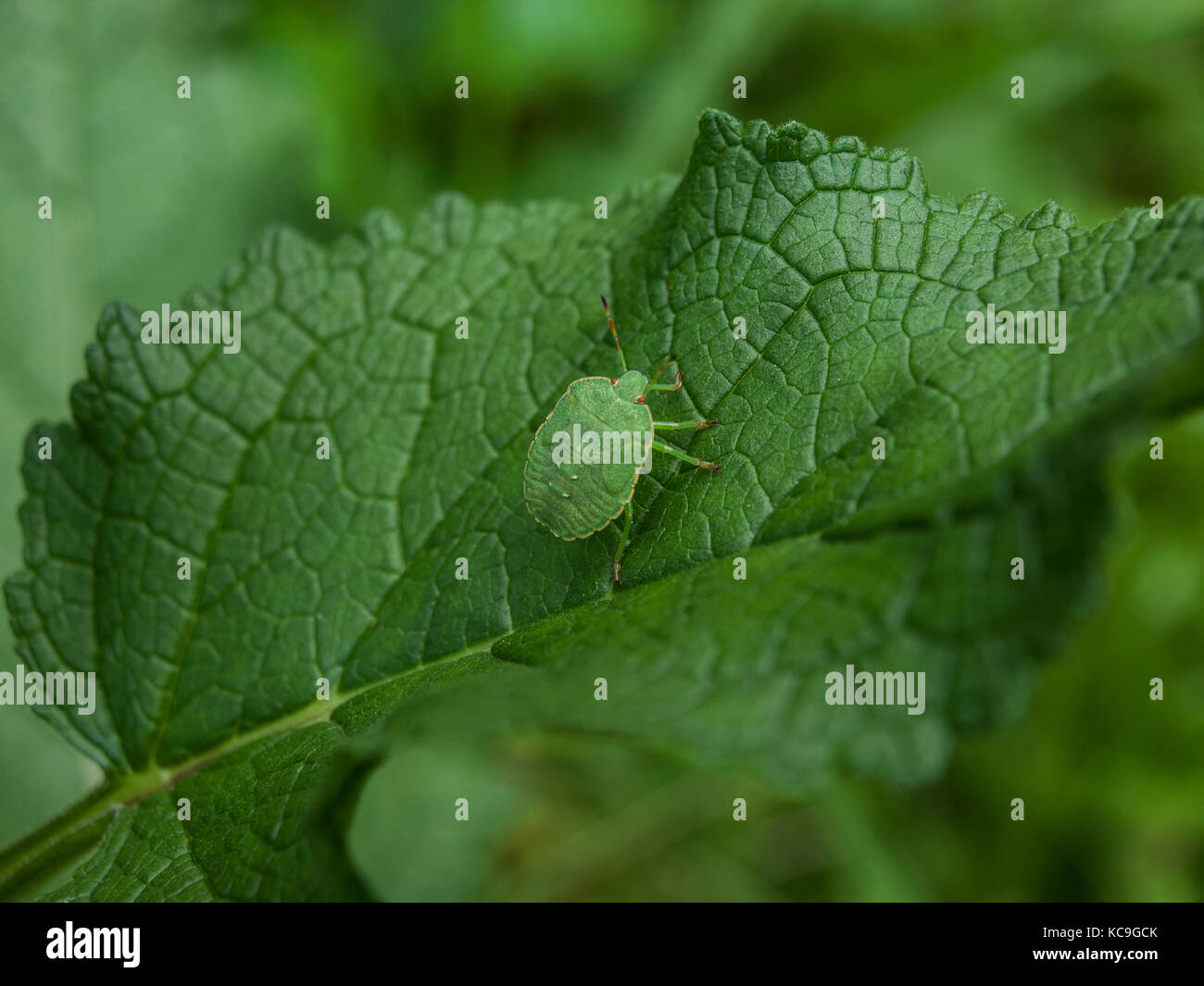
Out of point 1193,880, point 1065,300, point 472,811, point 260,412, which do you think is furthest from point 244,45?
point 1193,880

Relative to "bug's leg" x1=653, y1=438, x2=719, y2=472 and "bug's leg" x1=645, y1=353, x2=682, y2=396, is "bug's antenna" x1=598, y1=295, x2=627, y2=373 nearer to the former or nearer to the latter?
"bug's leg" x1=645, y1=353, x2=682, y2=396

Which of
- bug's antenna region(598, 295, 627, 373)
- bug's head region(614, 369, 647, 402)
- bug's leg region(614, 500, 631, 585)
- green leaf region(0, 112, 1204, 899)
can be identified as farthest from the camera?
bug's antenna region(598, 295, 627, 373)

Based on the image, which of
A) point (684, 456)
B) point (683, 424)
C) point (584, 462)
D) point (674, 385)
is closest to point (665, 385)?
point (674, 385)

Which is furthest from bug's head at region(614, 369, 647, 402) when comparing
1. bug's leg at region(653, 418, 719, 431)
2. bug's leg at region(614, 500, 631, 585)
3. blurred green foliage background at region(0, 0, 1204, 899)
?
blurred green foliage background at region(0, 0, 1204, 899)

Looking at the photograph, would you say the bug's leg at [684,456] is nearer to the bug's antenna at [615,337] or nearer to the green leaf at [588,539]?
the green leaf at [588,539]

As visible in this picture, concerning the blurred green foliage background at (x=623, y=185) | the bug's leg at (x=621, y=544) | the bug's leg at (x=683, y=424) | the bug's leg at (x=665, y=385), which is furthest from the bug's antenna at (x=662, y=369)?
the blurred green foliage background at (x=623, y=185)
